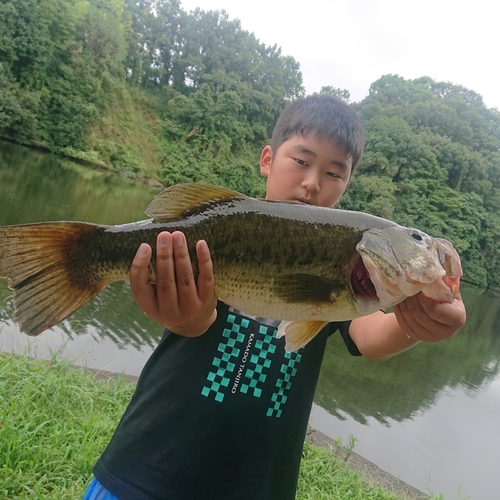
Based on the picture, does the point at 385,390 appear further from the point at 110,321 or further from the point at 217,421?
the point at 217,421

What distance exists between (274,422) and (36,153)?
3124 centimetres

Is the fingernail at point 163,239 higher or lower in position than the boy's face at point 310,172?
lower

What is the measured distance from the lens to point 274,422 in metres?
1.77

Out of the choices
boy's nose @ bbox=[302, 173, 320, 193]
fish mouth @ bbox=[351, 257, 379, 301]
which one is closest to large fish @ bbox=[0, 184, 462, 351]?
fish mouth @ bbox=[351, 257, 379, 301]

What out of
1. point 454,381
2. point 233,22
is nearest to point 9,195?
point 454,381

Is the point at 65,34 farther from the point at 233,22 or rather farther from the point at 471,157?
the point at 471,157

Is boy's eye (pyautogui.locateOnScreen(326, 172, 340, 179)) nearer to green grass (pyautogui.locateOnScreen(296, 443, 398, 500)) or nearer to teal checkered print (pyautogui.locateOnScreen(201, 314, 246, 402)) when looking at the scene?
teal checkered print (pyautogui.locateOnScreen(201, 314, 246, 402))

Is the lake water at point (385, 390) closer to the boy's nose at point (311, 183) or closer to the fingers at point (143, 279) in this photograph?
the fingers at point (143, 279)

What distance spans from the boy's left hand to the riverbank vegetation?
29552 mm

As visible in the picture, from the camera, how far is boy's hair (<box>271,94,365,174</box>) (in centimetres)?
223

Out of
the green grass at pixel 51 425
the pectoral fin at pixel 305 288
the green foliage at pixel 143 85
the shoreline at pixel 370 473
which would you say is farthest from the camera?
the green foliage at pixel 143 85

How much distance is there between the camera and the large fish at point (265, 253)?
1473 millimetres

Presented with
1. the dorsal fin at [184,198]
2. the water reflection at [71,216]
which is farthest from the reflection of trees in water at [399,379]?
the dorsal fin at [184,198]

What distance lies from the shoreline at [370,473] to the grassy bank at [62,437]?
0.27 meters
